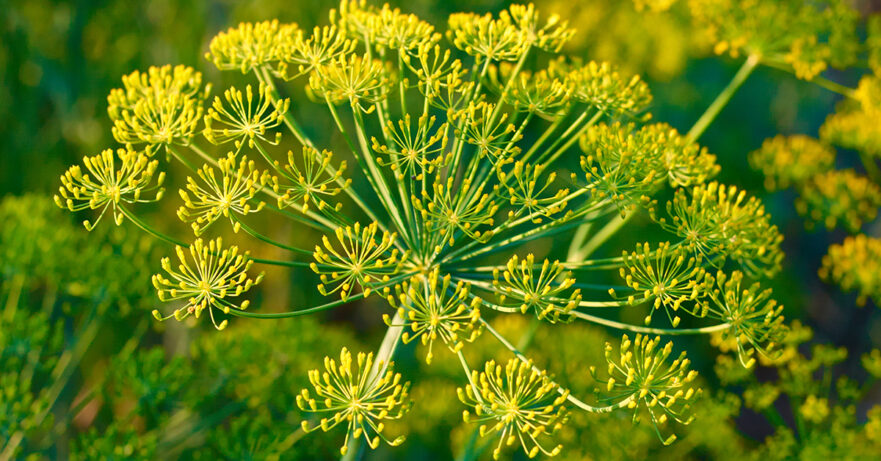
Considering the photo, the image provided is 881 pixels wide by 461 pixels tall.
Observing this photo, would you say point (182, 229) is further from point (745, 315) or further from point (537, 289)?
point (745, 315)

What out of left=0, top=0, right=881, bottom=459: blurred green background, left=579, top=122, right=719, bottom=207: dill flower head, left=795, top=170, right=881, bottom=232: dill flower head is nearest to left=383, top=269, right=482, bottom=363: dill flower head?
left=579, top=122, right=719, bottom=207: dill flower head

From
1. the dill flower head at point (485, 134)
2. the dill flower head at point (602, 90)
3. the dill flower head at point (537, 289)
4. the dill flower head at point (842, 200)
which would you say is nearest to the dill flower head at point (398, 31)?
the dill flower head at point (485, 134)

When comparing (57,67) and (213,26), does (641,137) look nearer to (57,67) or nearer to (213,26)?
(213,26)

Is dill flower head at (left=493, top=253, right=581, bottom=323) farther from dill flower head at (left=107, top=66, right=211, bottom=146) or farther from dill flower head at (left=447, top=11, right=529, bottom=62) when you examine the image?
dill flower head at (left=107, top=66, right=211, bottom=146)

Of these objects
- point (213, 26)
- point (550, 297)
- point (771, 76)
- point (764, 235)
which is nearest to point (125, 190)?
point (550, 297)

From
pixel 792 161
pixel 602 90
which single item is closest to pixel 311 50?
pixel 602 90

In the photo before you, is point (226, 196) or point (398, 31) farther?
point (398, 31)
